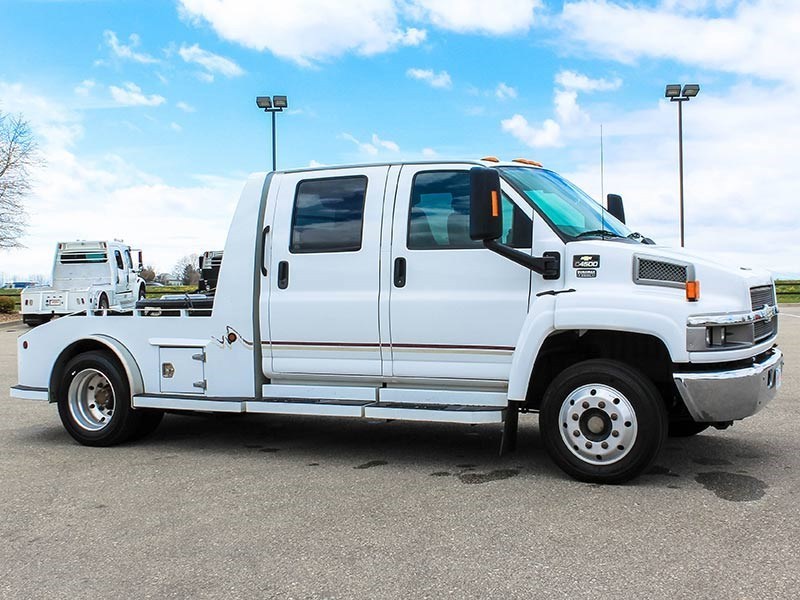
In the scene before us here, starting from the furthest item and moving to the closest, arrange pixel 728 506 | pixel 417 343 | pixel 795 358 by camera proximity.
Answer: pixel 795 358
pixel 417 343
pixel 728 506

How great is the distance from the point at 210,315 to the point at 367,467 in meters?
1.87

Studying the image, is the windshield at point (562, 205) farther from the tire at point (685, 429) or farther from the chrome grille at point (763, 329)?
the tire at point (685, 429)

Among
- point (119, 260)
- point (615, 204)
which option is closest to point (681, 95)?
point (119, 260)

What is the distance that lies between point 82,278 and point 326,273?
21.5 meters

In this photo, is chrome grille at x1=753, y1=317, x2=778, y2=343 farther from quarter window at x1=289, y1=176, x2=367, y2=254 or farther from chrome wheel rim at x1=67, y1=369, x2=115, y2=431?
chrome wheel rim at x1=67, y1=369, x2=115, y2=431

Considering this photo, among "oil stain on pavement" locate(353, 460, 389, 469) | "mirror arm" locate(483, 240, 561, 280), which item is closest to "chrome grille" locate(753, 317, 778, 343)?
"mirror arm" locate(483, 240, 561, 280)

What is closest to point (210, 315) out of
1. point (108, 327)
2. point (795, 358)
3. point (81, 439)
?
point (108, 327)

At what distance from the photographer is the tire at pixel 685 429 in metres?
6.73

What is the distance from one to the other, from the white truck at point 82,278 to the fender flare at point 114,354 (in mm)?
17743

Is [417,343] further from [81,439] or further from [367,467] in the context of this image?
[81,439]

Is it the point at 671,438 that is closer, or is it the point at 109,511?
the point at 109,511

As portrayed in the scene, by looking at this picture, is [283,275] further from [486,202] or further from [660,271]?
[660,271]

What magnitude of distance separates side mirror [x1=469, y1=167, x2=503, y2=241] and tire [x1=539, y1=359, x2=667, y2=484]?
3.62ft

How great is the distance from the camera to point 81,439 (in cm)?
724
